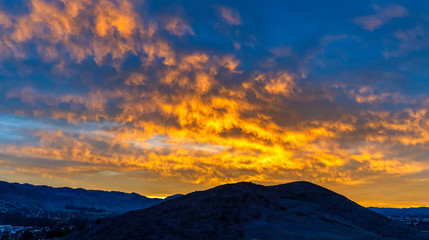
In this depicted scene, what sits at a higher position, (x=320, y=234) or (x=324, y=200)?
(x=324, y=200)

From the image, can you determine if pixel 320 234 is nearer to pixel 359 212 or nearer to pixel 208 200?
pixel 208 200

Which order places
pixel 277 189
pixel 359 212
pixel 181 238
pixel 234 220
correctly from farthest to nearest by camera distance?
pixel 277 189 < pixel 359 212 < pixel 234 220 < pixel 181 238

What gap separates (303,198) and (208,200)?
2523 cm

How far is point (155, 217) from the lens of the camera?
5831 centimetres

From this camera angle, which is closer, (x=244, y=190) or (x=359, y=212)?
(x=244, y=190)

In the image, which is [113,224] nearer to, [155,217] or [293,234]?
[155,217]

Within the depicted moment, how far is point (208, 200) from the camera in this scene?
198ft

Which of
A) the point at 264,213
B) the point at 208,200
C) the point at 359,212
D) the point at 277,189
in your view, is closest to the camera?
the point at 264,213

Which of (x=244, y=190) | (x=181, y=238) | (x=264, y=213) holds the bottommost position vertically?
(x=181, y=238)

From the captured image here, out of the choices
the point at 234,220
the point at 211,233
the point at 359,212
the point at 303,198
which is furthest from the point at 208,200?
the point at 359,212

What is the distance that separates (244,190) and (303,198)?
1597cm

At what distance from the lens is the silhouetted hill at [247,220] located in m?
48.9

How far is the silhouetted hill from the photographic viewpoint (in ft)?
160

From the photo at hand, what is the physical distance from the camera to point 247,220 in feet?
173
